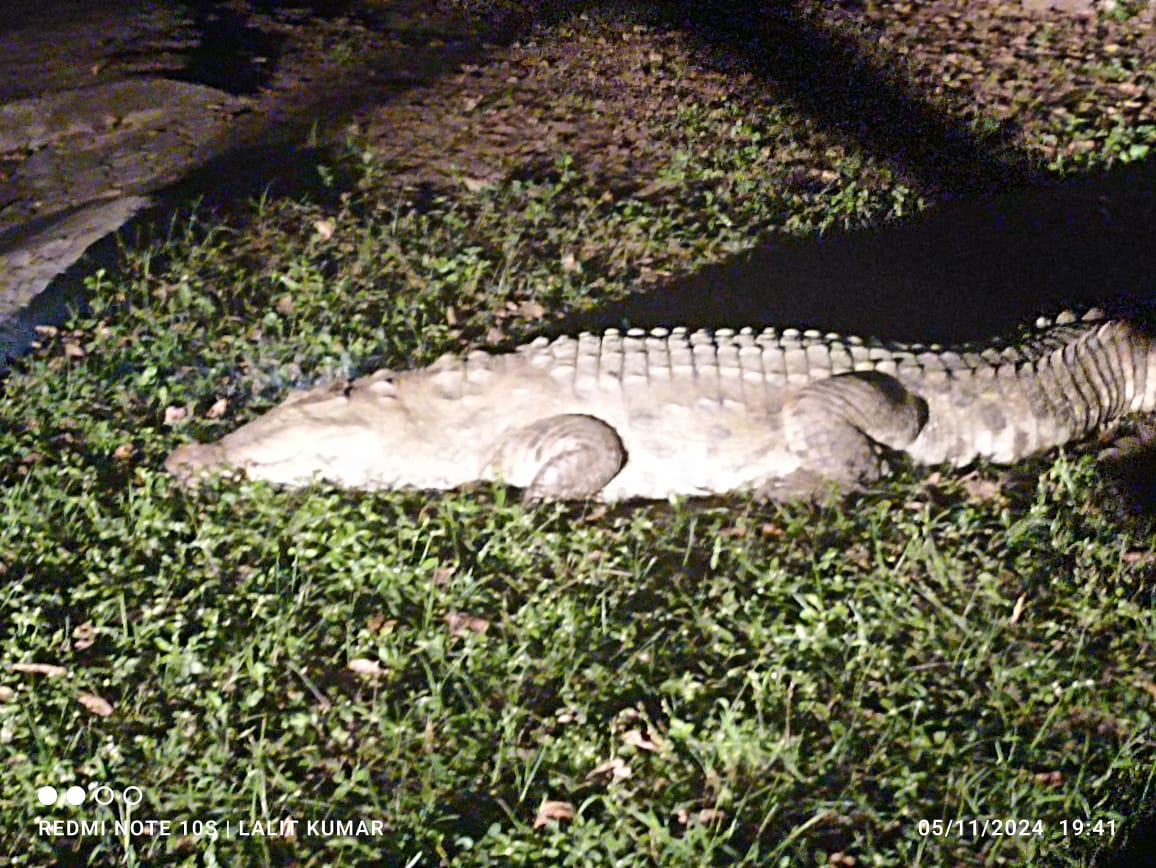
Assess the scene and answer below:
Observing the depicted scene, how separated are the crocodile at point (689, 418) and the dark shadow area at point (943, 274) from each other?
41.0 inches

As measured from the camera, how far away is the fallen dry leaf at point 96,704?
3686 millimetres

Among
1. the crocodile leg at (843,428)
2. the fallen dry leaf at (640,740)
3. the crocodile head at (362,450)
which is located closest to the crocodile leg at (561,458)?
the crocodile head at (362,450)

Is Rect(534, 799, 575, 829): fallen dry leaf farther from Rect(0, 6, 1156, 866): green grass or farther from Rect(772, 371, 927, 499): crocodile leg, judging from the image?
Rect(772, 371, 927, 499): crocodile leg

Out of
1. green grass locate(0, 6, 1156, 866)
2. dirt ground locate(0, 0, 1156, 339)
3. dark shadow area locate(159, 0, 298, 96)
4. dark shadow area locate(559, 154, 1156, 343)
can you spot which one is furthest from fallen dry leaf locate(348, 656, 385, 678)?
dark shadow area locate(159, 0, 298, 96)

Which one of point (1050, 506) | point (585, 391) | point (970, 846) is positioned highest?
point (585, 391)

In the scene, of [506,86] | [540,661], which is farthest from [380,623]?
[506,86]

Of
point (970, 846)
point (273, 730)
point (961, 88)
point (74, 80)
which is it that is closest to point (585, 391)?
point (273, 730)

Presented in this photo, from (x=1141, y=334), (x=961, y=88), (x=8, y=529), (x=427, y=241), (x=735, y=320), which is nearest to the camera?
(x=8, y=529)

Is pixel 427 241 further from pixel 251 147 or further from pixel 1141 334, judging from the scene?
pixel 1141 334

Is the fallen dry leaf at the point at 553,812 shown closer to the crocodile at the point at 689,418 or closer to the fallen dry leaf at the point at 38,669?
the crocodile at the point at 689,418

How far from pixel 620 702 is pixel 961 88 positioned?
657cm

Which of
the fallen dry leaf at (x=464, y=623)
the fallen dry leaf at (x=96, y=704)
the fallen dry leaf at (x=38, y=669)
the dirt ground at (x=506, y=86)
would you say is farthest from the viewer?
the dirt ground at (x=506, y=86)

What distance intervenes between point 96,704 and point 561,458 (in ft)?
6.41

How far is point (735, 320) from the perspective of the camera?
19.2 ft
